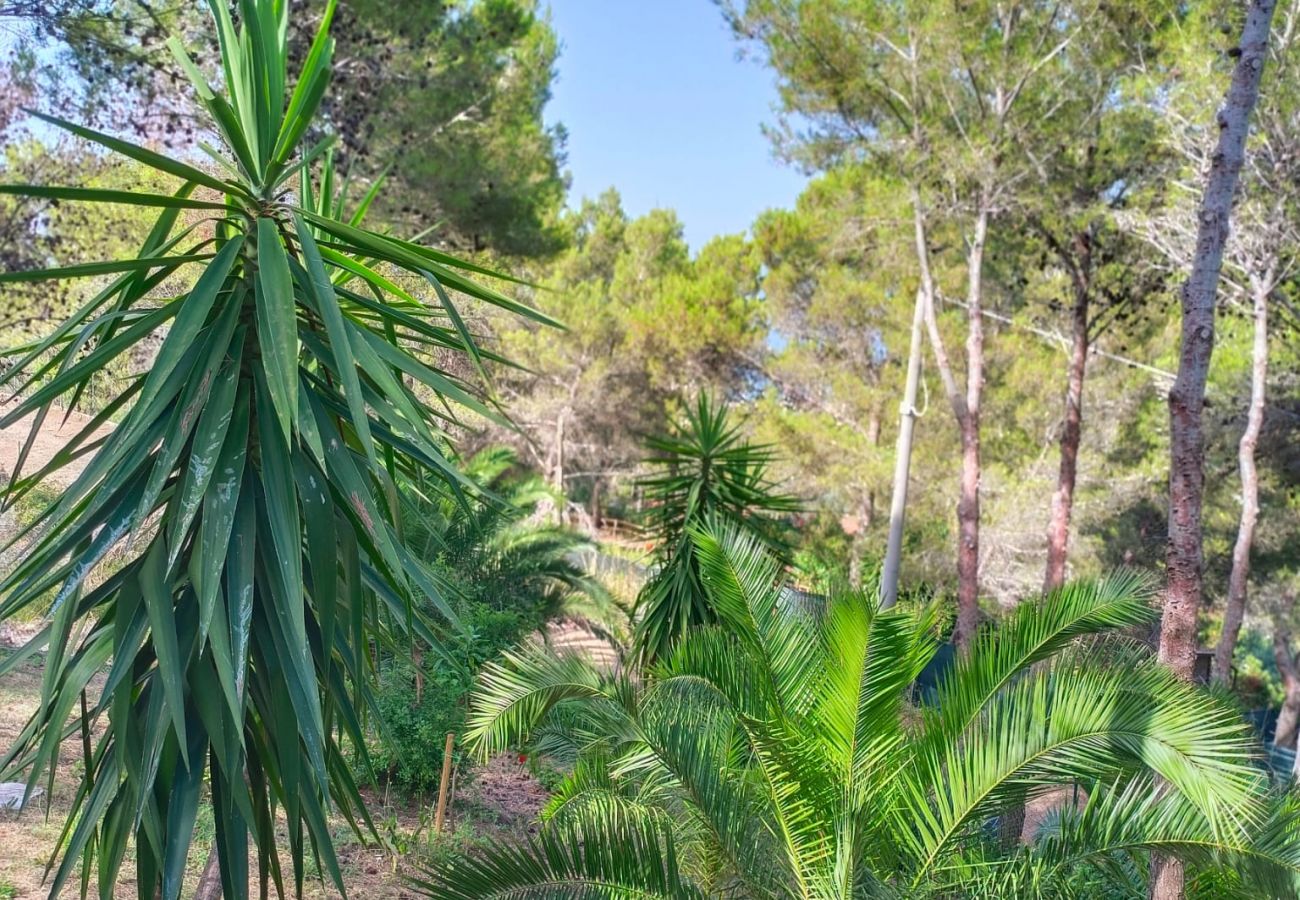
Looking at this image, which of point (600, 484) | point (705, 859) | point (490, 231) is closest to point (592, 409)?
point (600, 484)

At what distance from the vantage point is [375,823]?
7836 mm

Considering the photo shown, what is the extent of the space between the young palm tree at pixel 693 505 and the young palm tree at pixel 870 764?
112 inches

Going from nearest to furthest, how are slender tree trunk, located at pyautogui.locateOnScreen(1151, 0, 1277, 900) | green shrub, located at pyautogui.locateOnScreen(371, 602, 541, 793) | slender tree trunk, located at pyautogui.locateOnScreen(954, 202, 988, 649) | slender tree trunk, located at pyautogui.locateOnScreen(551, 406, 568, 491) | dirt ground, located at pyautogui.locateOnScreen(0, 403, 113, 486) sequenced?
slender tree trunk, located at pyautogui.locateOnScreen(1151, 0, 1277, 900) → dirt ground, located at pyautogui.locateOnScreen(0, 403, 113, 486) → green shrub, located at pyautogui.locateOnScreen(371, 602, 541, 793) → slender tree trunk, located at pyautogui.locateOnScreen(954, 202, 988, 649) → slender tree trunk, located at pyautogui.locateOnScreen(551, 406, 568, 491)

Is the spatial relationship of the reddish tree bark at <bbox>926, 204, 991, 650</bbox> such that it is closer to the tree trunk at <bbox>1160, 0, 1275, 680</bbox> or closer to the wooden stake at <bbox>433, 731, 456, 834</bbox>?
the wooden stake at <bbox>433, 731, 456, 834</bbox>

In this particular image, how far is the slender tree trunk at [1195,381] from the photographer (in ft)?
16.3

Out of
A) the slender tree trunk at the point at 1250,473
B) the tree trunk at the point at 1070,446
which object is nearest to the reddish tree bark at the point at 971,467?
the tree trunk at the point at 1070,446

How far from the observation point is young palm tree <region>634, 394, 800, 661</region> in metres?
7.93

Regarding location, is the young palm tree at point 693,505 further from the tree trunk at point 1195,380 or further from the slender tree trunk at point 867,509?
the slender tree trunk at point 867,509

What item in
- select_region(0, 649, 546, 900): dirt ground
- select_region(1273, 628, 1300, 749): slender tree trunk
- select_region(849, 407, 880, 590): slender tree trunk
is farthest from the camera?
select_region(849, 407, 880, 590): slender tree trunk

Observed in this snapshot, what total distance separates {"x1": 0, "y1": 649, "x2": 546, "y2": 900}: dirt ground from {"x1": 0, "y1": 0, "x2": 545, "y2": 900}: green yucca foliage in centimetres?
165

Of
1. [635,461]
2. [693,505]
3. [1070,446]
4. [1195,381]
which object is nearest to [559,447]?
[1070,446]

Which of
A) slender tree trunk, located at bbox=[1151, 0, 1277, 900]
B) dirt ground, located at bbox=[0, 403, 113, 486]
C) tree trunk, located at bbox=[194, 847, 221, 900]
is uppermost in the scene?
slender tree trunk, located at bbox=[1151, 0, 1277, 900]

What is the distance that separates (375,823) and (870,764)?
4834 mm

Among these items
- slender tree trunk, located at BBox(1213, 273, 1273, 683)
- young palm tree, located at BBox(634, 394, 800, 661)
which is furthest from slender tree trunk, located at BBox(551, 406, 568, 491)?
young palm tree, located at BBox(634, 394, 800, 661)
